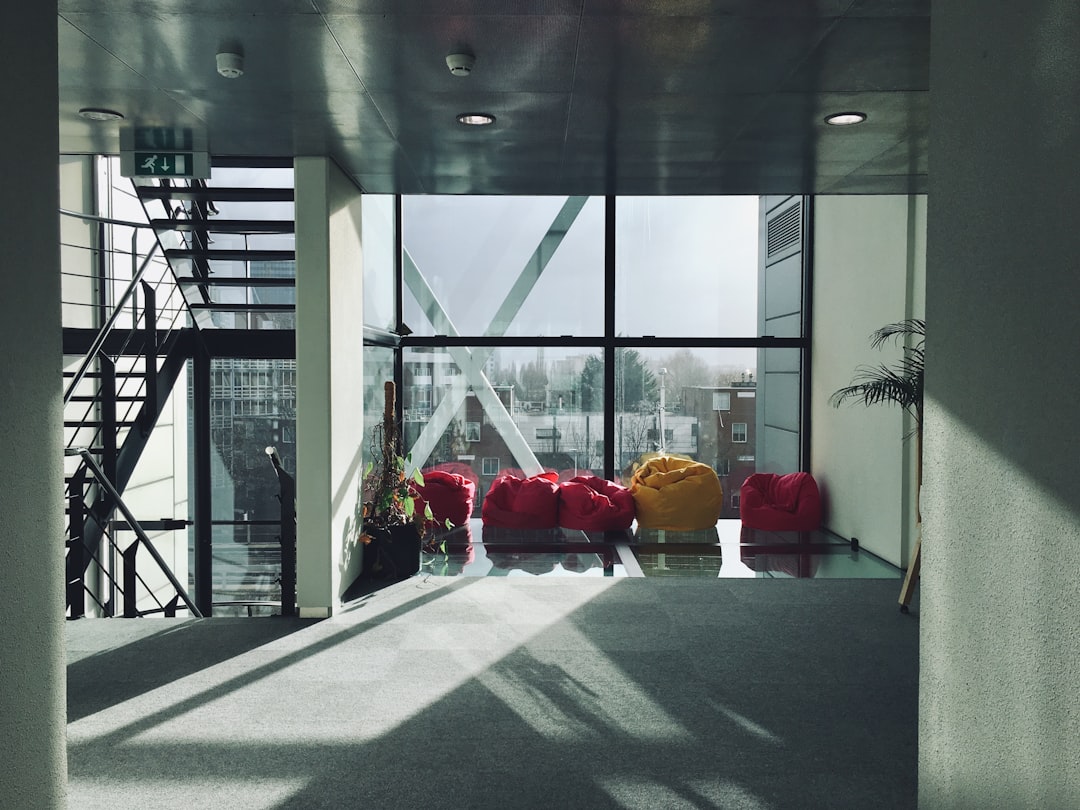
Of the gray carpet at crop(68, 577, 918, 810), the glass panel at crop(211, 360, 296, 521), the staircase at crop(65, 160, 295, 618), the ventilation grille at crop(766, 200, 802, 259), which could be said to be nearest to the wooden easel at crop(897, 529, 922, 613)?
the gray carpet at crop(68, 577, 918, 810)

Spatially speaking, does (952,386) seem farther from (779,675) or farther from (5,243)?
(779,675)

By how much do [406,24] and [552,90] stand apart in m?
0.91

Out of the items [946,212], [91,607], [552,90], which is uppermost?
[552,90]

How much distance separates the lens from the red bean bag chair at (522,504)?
8.21 meters

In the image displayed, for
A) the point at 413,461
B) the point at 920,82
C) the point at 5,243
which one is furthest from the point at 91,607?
the point at 920,82

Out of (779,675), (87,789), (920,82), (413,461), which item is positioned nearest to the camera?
(87,789)

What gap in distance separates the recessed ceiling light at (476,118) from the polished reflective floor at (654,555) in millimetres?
3559

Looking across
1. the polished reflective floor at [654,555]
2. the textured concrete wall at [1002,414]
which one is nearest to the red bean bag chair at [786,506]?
the polished reflective floor at [654,555]

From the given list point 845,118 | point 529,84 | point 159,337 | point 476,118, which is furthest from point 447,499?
point 845,118

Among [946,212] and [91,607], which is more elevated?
[946,212]

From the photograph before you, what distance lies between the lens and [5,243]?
5.51 ft

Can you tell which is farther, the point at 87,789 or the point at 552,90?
the point at 552,90

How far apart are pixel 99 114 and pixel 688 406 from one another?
6154mm

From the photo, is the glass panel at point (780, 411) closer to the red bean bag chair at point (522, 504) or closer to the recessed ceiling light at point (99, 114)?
the red bean bag chair at point (522, 504)
